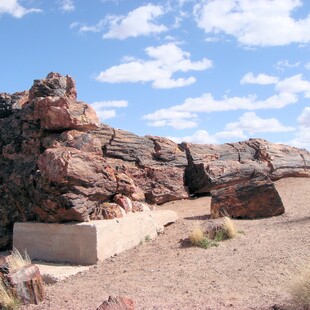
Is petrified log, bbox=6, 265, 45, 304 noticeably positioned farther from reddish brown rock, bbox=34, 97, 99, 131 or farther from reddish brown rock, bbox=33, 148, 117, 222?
reddish brown rock, bbox=34, 97, 99, 131

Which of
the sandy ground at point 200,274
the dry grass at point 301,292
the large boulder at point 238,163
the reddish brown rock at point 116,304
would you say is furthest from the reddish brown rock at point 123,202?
the large boulder at point 238,163

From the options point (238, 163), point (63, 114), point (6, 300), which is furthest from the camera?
point (238, 163)

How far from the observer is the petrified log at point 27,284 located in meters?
6.71

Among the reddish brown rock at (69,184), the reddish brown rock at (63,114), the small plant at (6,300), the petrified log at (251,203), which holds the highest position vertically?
the reddish brown rock at (63,114)

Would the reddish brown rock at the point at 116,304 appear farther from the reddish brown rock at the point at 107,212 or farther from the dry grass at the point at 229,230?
the dry grass at the point at 229,230

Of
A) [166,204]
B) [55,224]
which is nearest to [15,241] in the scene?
[55,224]

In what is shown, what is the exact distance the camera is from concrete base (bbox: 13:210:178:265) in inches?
350

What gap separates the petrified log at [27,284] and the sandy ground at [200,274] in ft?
0.44

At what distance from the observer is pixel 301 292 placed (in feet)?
18.0

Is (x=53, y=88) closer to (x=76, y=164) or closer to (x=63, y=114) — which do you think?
(x=63, y=114)

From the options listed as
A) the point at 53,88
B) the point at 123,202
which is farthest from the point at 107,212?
the point at 53,88

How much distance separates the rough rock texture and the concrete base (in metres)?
0.28

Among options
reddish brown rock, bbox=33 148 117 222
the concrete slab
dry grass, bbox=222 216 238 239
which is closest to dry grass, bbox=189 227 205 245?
dry grass, bbox=222 216 238 239

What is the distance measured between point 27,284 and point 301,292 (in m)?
3.64
